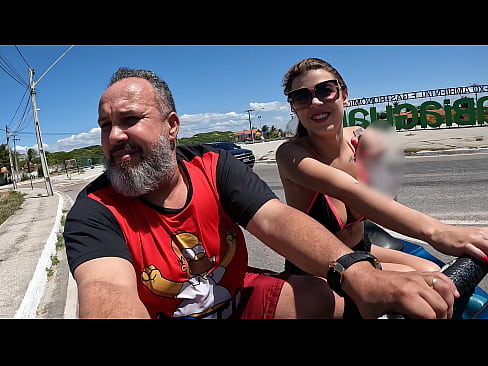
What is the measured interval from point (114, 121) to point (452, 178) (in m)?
9.85

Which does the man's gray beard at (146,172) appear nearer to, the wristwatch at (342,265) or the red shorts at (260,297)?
the red shorts at (260,297)

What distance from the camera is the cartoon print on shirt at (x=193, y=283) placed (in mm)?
1504

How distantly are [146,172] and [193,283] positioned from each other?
0.50 meters

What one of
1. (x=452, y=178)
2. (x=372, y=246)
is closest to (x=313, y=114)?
→ (x=372, y=246)

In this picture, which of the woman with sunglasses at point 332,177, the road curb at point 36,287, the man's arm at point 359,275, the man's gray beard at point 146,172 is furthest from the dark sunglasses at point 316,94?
the road curb at point 36,287

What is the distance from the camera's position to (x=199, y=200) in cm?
168

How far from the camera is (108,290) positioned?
1.25 m

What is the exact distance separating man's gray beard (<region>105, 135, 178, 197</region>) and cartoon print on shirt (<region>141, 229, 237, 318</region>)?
0.25 meters

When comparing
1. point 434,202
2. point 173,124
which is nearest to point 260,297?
point 173,124

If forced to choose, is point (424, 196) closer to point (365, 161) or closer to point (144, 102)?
point (365, 161)

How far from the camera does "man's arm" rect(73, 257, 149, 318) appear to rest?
117 cm

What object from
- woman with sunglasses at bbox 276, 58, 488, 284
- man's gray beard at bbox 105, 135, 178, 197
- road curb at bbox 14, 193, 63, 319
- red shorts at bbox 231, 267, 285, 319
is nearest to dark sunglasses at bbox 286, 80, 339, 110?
woman with sunglasses at bbox 276, 58, 488, 284

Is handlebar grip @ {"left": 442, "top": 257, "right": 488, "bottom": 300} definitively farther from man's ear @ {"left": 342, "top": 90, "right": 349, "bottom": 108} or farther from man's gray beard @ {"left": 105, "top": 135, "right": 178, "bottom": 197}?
man's gray beard @ {"left": 105, "top": 135, "right": 178, "bottom": 197}

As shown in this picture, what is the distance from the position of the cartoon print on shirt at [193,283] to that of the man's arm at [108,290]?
152mm
